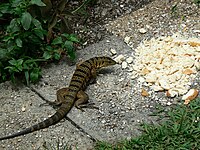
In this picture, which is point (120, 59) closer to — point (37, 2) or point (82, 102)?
point (82, 102)

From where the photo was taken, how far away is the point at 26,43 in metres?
6.50

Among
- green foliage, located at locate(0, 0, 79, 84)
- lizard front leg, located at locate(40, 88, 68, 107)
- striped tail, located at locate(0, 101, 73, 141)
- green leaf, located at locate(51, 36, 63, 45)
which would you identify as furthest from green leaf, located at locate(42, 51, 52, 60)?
striped tail, located at locate(0, 101, 73, 141)

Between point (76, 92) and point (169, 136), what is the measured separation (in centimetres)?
120

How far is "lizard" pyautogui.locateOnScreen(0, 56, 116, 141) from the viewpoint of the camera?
5773mm

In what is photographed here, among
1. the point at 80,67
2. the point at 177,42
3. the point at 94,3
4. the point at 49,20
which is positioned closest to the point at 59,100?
the point at 80,67

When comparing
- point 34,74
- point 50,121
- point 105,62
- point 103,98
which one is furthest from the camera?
point 105,62

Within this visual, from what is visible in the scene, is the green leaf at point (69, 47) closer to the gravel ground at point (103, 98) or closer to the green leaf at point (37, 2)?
the gravel ground at point (103, 98)

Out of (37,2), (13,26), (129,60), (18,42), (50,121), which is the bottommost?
(50,121)

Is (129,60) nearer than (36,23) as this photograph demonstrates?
No

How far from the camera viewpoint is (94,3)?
307 inches

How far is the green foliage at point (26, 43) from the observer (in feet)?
20.4

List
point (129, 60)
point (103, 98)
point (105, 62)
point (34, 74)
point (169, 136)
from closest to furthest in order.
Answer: point (169, 136) < point (103, 98) < point (34, 74) < point (105, 62) < point (129, 60)

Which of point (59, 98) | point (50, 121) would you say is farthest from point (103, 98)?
point (50, 121)

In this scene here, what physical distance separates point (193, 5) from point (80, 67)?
199 centimetres
